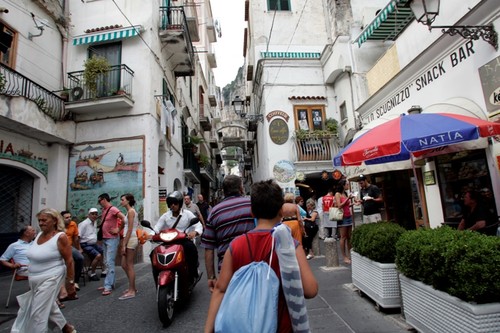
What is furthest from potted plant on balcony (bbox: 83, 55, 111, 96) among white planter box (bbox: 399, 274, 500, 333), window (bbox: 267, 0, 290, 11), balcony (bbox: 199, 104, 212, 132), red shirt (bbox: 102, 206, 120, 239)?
balcony (bbox: 199, 104, 212, 132)

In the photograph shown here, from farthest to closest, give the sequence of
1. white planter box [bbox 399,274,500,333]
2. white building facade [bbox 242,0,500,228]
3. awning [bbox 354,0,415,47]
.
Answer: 1. awning [bbox 354,0,415,47]
2. white building facade [bbox 242,0,500,228]
3. white planter box [bbox 399,274,500,333]

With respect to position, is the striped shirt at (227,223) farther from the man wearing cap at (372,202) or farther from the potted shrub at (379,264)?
the man wearing cap at (372,202)

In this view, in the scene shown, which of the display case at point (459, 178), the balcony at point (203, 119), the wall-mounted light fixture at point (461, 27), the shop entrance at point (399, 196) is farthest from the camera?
the balcony at point (203, 119)

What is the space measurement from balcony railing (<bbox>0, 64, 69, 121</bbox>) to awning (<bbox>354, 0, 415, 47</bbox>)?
33.1 ft

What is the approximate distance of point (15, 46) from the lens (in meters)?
8.80

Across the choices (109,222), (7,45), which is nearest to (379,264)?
(109,222)

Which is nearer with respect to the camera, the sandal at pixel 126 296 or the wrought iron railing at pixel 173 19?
the sandal at pixel 126 296

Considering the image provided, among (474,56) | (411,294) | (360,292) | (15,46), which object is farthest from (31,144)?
(474,56)

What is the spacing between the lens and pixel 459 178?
6.40 metres

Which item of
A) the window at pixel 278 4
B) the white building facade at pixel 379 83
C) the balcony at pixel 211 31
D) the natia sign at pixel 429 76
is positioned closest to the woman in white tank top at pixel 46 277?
the white building facade at pixel 379 83

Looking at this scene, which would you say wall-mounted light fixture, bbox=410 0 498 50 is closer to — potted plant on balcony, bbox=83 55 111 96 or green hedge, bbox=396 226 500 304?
green hedge, bbox=396 226 500 304

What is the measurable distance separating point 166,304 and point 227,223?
1840mm

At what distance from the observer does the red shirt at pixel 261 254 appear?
62.3 inches

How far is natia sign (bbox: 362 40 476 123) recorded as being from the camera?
5770 millimetres
